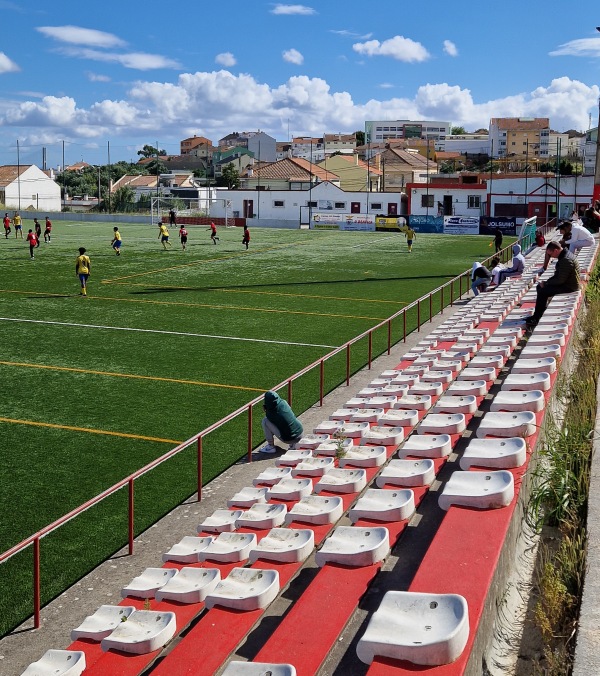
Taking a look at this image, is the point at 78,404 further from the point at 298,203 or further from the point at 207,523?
the point at 298,203

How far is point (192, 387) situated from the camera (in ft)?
53.5

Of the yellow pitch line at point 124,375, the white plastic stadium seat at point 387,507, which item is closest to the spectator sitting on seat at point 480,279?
the yellow pitch line at point 124,375

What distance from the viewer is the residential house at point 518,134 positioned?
193625 mm

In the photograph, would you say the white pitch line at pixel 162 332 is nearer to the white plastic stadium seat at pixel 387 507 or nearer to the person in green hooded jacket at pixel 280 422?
the person in green hooded jacket at pixel 280 422

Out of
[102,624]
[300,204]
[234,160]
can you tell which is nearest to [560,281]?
[102,624]

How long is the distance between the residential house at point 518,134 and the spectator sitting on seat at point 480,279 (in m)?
176

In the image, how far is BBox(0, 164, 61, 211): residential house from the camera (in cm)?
10694

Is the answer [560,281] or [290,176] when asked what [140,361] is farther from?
[290,176]

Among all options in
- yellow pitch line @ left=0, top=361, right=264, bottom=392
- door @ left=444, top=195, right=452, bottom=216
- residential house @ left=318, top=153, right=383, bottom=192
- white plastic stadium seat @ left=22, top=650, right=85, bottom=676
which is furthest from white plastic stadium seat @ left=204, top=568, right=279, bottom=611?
residential house @ left=318, top=153, right=383, bottom=192

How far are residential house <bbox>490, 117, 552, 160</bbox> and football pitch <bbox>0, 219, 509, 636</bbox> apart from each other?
160 m

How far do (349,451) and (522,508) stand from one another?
2.88 m

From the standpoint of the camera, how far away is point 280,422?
37.8 ft

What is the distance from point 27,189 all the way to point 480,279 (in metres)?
96.1

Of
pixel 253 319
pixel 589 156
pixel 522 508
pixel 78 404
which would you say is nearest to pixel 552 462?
pixel 522 508
